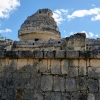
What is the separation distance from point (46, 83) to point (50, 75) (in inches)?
8.5

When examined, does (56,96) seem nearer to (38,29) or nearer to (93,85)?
(93,85)

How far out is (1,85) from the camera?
604cm

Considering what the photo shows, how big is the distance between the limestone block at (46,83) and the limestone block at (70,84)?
0.39 m

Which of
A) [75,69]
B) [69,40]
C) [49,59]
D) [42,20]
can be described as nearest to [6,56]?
[49,59]

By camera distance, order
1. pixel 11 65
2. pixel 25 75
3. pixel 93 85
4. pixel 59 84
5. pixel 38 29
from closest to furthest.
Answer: pixel 93 85 → pixel 59 84 → pixel 25 75 → pixel 11 65 → pixel 38 29

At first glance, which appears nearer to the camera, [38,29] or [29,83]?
[29,83]

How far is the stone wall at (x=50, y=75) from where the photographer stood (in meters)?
5.67

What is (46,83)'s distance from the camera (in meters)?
5.80

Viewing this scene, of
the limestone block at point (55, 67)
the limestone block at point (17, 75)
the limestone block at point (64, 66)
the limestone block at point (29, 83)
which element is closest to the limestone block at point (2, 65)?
the limestone block at point (17, 75)

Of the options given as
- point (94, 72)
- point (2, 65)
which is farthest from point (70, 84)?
point (2, 65)

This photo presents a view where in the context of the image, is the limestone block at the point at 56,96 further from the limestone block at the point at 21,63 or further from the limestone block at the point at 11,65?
the limestone block at the point at 11,65

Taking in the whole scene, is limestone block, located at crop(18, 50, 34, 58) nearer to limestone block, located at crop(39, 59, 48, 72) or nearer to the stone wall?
the stone wall

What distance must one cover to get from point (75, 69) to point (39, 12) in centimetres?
2170

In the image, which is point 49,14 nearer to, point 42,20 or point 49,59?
point 42,20
